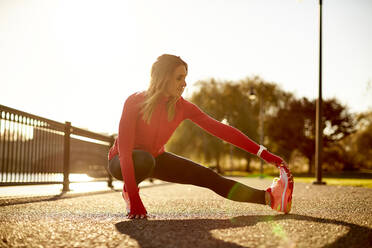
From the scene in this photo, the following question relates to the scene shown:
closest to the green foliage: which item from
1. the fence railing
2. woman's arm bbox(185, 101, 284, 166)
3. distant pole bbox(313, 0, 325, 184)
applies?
distant pole bbox(313, 0, 325, 184)

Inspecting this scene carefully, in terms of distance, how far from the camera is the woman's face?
2990 mm

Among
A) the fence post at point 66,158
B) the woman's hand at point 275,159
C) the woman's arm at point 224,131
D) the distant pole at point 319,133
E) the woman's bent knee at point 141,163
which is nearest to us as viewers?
the woman's bent knee at point 141,163

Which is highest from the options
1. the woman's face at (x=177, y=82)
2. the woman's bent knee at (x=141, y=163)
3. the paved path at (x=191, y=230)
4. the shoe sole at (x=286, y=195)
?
the woman's face at (x=177, y=82)

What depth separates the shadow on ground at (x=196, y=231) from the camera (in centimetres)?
204

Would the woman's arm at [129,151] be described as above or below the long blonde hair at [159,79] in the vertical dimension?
below

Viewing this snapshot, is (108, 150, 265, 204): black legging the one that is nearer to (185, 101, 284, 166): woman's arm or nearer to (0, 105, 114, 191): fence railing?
(185, 101, 284, 166): woman's arm

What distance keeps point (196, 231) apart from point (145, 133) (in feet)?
3.35

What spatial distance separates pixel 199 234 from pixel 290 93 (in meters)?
40.7

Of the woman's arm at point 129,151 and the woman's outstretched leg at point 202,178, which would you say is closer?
the woman's arm at point 129,151

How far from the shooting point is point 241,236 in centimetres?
223

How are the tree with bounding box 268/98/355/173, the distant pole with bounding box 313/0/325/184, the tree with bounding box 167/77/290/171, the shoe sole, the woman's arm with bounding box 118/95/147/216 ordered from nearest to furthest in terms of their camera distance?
the woman's arm with bounding box 118/95/147/216, the shoe sole, the distant pole with bounding box 313/0/325/184, the tree with bounding box 167/77/290/171, the tree with bounding box 268/98/355/173

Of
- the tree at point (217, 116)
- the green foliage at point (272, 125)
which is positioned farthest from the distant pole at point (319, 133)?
the tree at point (217, 116)

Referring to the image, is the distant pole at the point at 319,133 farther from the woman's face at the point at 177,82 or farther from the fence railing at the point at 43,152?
the woman's face at the point at 177,82

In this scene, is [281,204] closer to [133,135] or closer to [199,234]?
[199,234]
